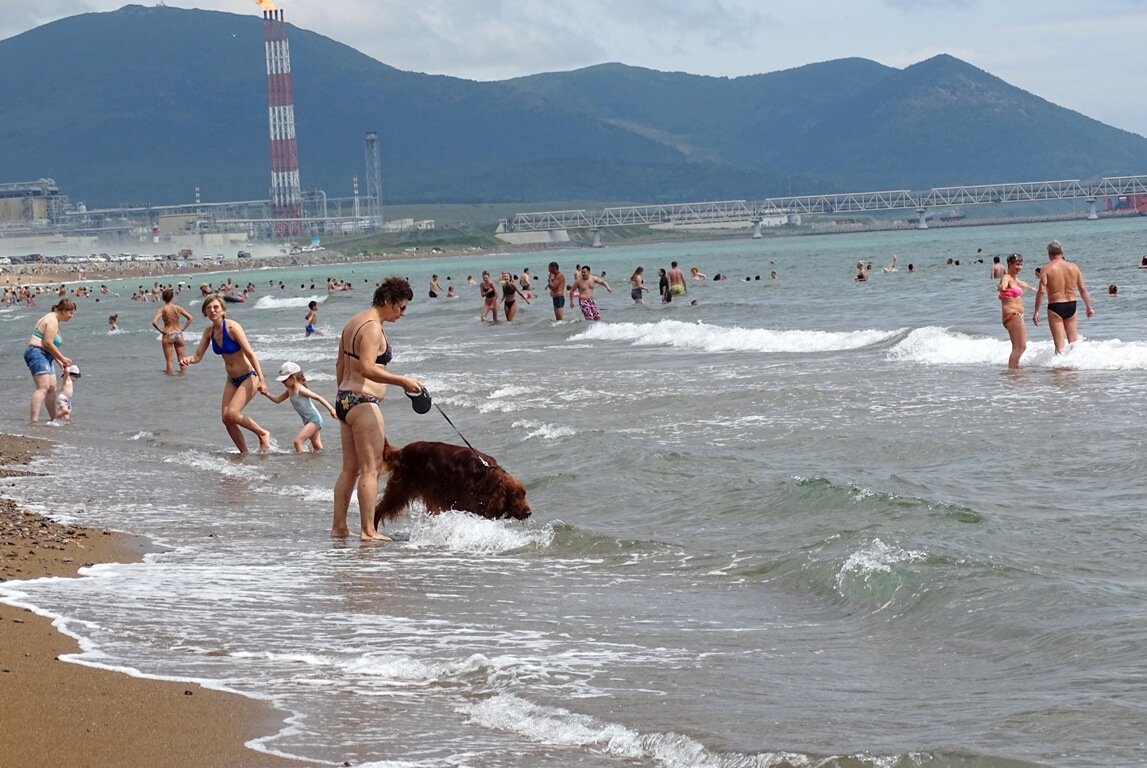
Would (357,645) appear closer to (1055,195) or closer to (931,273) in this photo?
(931,273)

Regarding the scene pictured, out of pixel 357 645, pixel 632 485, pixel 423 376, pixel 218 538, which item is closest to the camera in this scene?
pixel 357 645

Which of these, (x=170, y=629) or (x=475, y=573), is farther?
(x=475, y=573)

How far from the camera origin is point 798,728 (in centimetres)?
492

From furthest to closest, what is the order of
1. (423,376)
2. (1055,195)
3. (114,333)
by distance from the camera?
(1055,195)
(114,333)
(423,376)

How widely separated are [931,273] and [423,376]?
3386cm

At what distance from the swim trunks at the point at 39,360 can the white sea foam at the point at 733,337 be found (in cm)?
1096

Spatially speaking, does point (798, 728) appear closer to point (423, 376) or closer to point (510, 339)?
point (423, 376)

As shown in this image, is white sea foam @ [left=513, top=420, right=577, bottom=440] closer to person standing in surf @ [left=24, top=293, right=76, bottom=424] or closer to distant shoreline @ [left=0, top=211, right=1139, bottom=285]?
person standing in surf @ [left=24, top=293, right=76, bottom=424]

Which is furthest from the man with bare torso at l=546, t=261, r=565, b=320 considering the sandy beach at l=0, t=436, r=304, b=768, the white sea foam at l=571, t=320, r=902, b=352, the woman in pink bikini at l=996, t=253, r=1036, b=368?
the sandy beach at l=0, t=436, r=304, b=768

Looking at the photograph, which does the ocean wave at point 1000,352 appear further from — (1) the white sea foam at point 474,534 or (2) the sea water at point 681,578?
(1) the white sea foam at point 474,534

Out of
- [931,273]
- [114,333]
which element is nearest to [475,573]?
[114,333]

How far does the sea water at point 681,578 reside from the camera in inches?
195

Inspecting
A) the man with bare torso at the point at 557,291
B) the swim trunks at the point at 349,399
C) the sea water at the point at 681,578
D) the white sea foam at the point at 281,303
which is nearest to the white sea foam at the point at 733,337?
the man with bare torso at the point at 557,291

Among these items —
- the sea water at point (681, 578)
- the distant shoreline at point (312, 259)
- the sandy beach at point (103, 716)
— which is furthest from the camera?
the distant shoreline at point (312, 259)
